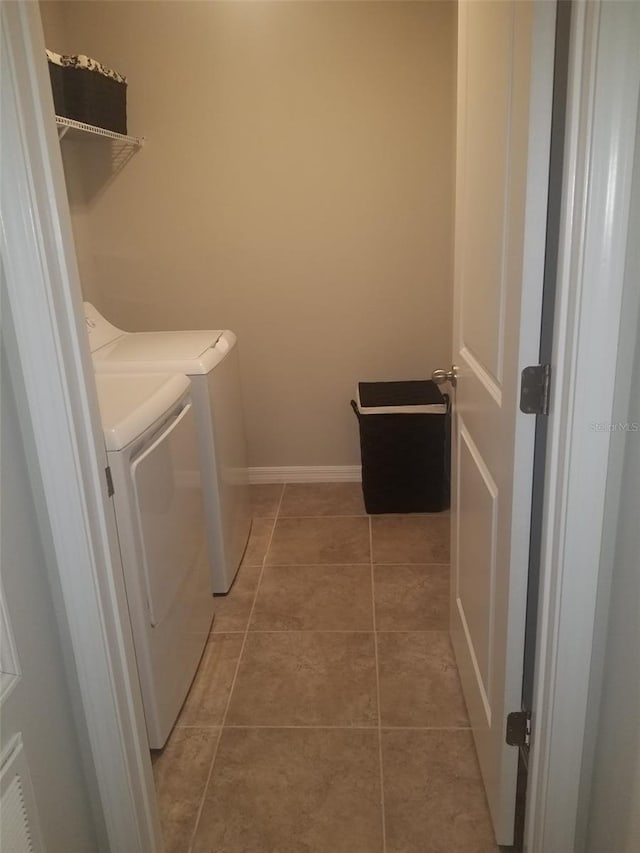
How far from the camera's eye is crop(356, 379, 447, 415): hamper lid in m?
2.93

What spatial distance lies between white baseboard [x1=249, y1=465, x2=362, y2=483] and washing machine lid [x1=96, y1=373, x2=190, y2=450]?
153 centimetres

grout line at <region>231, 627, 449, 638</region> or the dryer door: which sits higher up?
the dryer door

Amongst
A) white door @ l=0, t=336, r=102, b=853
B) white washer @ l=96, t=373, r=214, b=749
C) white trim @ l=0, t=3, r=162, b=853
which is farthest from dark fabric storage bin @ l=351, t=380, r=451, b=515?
white door @ l=0, t=336, r=102, b=853

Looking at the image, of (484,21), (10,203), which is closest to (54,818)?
(10,203)

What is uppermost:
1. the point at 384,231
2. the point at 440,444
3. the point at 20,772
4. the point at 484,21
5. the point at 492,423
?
the point at 484,21

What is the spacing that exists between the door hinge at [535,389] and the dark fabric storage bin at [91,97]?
2.22 metres

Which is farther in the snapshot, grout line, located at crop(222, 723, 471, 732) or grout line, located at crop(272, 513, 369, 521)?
grout line, located at crop(272, 513, 369, 521)

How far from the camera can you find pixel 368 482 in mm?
3061

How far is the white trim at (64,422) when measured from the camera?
0.93 metres

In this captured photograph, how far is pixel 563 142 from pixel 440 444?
6.83 feet

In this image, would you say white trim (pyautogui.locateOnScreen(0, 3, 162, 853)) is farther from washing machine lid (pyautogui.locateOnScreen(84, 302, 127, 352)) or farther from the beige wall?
the beige wall

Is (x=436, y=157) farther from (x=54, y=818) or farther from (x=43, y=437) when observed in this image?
(x=54, y=818)

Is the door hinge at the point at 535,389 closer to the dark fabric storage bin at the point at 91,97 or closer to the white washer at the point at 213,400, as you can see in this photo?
the white washer at the point at 213,400

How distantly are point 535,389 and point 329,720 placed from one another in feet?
4.08
